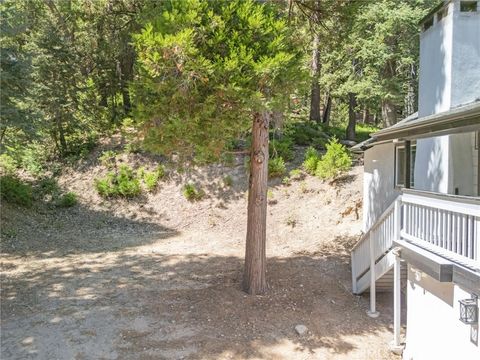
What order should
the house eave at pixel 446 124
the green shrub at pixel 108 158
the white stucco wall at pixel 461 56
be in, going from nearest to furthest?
the house eave at pixel 446 124, the white stucco wall at pixel 461 56, the green shrub at pixel 108 158

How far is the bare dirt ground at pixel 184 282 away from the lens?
661 cm

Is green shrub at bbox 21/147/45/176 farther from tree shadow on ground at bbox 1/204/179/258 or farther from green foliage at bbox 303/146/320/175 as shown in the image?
green foliage at bbox 303/146/320/175

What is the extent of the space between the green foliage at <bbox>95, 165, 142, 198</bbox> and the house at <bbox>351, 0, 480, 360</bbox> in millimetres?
9928

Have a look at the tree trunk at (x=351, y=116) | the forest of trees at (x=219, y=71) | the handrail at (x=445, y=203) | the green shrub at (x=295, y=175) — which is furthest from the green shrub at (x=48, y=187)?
the handrail at (x=445, y=203)

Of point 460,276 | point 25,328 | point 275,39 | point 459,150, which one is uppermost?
point 275,39

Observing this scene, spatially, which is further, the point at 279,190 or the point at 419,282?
the point at 279,190

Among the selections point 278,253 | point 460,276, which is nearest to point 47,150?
point 278,253

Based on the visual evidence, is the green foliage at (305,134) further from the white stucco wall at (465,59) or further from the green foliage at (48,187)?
the white stucco wall at (465,59)

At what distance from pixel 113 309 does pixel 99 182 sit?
396 inches

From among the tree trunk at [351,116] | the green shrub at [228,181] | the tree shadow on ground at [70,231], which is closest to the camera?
the tree shadow on ground at [70,231]

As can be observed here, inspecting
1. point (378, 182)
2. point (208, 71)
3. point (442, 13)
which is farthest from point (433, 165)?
point (208, 71)

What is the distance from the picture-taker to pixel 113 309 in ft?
24.6

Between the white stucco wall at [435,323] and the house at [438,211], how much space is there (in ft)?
0.04

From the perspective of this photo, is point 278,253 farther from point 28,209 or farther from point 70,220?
point 28,209
